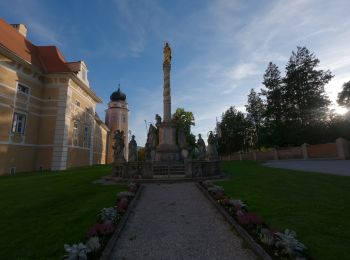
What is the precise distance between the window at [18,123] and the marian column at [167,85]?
14504 mm

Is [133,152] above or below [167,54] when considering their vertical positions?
below

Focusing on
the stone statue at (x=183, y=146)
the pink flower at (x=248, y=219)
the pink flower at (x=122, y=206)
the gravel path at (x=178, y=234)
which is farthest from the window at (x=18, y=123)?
the pink flower at (x=248, y=219)

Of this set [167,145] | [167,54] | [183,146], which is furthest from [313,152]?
[167,54]

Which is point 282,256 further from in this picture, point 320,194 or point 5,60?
point 5,60

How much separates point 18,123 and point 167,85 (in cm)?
1531

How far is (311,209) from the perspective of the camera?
22.1 feet

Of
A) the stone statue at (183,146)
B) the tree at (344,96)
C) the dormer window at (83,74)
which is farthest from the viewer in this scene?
the tree at (344,96)

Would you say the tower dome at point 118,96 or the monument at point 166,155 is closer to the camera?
the monument at point 166,155

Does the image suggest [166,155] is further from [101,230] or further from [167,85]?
[101,230]

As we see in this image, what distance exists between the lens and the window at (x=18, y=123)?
70.2 feet

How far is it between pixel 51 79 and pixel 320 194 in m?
27.2

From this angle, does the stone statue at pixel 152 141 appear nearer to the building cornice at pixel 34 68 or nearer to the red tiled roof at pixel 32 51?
the building cornice at pixel 34 68

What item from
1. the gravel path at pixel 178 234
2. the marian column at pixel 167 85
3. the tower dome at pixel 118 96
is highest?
the tower dome at pixel 118 96

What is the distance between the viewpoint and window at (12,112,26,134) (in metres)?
21.4
